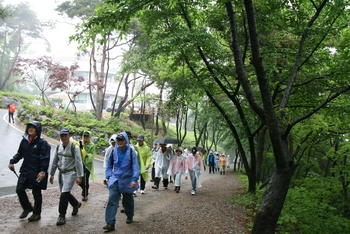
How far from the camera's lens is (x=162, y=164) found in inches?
398

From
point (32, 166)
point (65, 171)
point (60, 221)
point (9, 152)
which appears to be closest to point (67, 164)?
point (65, 171)

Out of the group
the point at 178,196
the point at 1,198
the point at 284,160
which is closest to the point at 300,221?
the point at 284,160

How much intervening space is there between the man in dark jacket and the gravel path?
40 cm

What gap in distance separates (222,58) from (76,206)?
562 centimetres

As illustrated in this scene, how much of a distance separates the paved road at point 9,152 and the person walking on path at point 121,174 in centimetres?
414

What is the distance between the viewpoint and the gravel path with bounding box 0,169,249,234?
505 centimetres

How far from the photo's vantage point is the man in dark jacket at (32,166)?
16.6 ft

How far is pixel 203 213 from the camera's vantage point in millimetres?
7043

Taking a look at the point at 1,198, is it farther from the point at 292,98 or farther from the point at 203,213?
the point at 292,98

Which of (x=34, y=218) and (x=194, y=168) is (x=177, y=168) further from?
(x=34, y=218)

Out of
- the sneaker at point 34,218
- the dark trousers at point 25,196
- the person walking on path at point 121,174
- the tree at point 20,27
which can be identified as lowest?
the sneaker at point 34,218

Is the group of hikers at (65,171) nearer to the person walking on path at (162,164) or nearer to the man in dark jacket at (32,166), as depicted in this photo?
the man in dark jacket at (32,166)

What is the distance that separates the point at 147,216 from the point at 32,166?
8.76 ft

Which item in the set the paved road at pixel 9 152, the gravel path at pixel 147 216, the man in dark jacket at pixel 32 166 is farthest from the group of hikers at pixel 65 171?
the paved road at pixel 9 152
